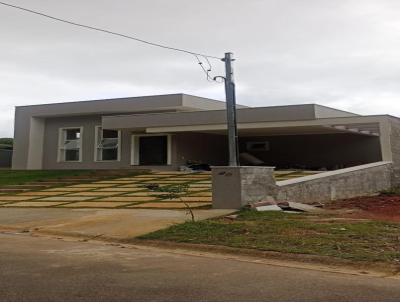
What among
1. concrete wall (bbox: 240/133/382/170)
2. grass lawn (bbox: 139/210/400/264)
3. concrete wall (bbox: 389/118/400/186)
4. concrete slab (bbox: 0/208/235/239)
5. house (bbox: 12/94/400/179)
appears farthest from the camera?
concrete wall (bbox: 240/133/382/170)

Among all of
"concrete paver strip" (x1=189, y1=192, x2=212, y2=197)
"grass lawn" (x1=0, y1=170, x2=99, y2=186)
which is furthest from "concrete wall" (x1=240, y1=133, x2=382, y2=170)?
"concrete paver strip" (x1=189, y1=192, x2=212, y2=197)

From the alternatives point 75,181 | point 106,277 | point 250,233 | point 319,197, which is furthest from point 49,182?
point 106,277

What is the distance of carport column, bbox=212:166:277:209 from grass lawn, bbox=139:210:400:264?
179 centimetres

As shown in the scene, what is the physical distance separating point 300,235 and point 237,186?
4.90 m

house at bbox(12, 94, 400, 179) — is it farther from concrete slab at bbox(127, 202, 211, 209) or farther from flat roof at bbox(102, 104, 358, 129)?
concrete slab at bbox(127, 202, 211, 209)

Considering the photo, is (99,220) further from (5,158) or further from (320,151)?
(5,158)

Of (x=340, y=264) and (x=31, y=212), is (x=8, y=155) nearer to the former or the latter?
(x=31, y=212)

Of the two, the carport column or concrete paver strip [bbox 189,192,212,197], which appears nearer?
the carport column

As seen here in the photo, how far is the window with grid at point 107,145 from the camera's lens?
116 feet

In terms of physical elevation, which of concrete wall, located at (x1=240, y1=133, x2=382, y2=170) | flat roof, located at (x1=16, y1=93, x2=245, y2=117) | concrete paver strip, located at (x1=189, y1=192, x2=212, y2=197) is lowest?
concrete paver strip, located at (x1=189, y1=192, x2=212, y2=197)

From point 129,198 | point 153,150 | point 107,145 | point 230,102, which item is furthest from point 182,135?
point 230,102

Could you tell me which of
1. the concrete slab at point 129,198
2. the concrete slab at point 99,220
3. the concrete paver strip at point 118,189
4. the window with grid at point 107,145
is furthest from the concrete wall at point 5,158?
the concrete slab at point 99,220

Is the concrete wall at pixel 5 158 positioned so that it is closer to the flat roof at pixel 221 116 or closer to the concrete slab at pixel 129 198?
the flat roof at pixel 221 116

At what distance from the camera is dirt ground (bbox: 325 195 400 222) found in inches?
593
